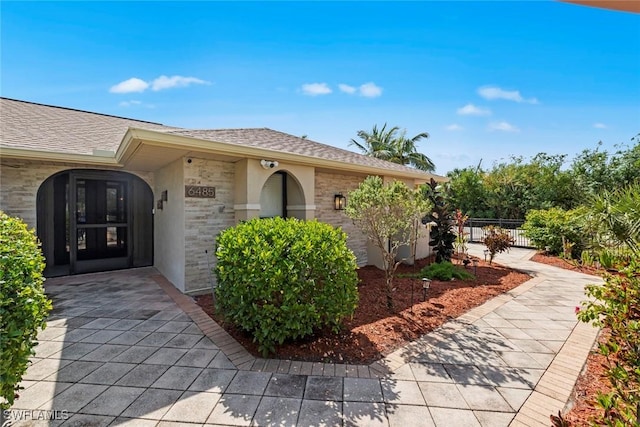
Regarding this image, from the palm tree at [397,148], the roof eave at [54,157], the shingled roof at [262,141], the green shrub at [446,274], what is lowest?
the green shrub at [446,274]

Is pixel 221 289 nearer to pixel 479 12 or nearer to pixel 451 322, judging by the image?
pixel 451 322

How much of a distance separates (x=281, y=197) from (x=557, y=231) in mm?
12299

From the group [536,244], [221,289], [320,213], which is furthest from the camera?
[536,244]

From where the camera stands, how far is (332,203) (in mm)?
9297

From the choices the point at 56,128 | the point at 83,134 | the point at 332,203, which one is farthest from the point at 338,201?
the point at 56,128

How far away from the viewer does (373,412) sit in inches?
111

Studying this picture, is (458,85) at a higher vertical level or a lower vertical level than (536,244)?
higher

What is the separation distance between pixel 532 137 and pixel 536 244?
7575 millimetres

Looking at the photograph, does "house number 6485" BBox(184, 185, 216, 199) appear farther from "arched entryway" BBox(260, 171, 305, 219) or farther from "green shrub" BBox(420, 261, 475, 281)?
"green shrub" BBox(420, 261, 475, 281)

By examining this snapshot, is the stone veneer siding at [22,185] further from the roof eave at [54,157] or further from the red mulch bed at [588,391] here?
the red mulch bed at [588,391]

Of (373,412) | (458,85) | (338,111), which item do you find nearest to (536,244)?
(458,85)

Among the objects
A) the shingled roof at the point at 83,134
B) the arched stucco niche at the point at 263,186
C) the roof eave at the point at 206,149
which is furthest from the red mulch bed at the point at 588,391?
the shingled roof at the point at 83,134

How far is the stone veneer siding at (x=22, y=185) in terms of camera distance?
24.4 feet

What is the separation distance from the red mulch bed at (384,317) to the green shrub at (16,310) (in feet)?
7.93
